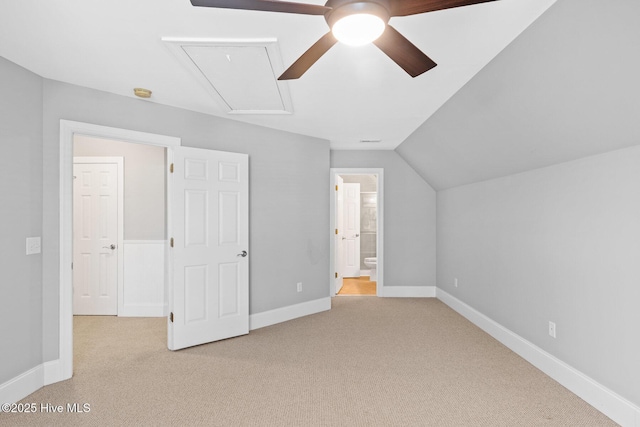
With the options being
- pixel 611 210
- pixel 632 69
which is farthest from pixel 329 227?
pixel 632 69

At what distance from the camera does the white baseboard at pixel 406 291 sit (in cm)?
585

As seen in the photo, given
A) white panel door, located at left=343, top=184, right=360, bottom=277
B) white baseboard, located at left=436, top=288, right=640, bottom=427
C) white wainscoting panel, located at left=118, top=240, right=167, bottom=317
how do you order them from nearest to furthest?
1. white baseboard, located at left=436, top=288, right=640, bottom=427
2. white wainscoting panel, located at left=118, top=240, right=167, bottom=317
3. white panel door, located at left=343, top=184, right=360, bottom=277

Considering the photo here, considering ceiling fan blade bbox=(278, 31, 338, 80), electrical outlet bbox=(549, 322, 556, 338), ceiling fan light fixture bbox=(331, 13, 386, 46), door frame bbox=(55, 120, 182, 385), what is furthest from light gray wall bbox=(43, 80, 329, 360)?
electrical outlet bbox=(549, 322, 556, 338)

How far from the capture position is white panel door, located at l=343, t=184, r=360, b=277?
294 inches

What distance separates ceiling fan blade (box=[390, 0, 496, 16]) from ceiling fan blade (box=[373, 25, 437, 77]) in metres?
0.08

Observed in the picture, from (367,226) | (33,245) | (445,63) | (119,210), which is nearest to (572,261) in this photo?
(445,63)

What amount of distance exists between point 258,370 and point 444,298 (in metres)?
3.41

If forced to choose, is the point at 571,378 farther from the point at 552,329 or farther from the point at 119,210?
the point at 119,210

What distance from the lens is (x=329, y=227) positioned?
210 inches

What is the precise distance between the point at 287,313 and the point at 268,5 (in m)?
3.85

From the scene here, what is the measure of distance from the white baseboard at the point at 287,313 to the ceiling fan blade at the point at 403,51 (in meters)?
3.35

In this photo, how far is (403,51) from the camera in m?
1.71

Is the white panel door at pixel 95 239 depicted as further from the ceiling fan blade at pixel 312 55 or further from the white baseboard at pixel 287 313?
the ceiling fan blade at pixel 312 55

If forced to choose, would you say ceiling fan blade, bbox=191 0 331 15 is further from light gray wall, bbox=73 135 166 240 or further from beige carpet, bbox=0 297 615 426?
light gray wall, bbox=73 135 166 240
